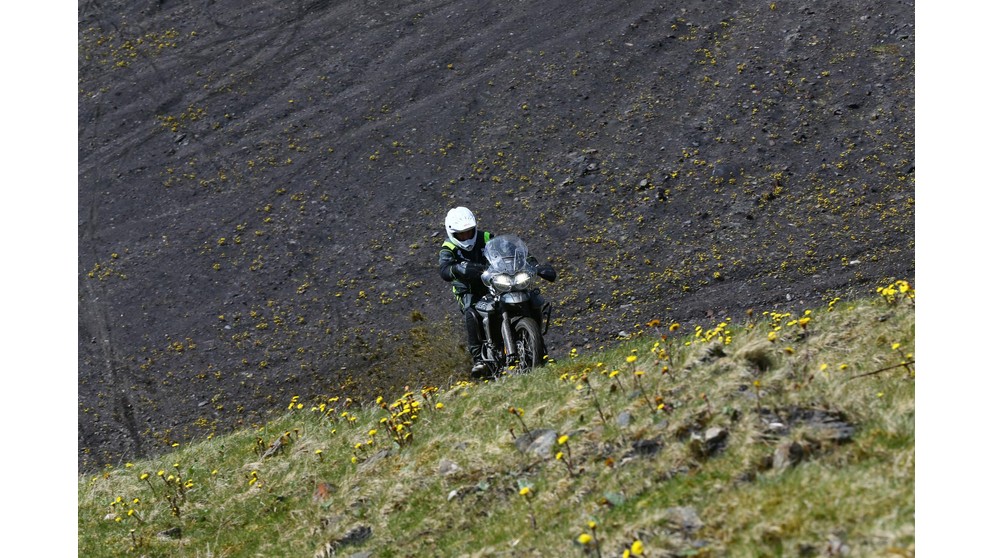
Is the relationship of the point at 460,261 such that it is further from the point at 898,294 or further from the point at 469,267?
the point at 898,294

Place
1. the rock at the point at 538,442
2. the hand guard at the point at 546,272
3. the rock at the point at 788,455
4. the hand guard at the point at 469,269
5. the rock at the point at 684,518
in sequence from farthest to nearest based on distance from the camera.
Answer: the hand guard at the point at 469,269 → the hand guard at the point at 546,272 → the rock at the point at 538,442 → the rock at the point at 788,455 → the rock at the point at 684,518

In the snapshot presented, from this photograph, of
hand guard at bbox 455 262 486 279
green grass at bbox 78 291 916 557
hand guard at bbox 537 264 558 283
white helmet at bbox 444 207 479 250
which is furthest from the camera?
white helmet at bbox 444 207 479 250

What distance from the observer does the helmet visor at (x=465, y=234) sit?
1286cm

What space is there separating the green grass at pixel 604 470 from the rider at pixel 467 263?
157 cm

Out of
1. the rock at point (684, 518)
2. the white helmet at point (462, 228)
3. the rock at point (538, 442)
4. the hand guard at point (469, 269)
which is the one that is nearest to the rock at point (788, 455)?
the rock at point (684, 518)

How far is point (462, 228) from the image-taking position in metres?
12.8

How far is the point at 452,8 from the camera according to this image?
28.2 metres

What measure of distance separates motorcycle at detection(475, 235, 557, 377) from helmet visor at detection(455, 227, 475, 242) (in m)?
0.45

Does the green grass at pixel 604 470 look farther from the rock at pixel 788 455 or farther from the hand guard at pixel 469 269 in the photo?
the hand guard at pixel 469 269

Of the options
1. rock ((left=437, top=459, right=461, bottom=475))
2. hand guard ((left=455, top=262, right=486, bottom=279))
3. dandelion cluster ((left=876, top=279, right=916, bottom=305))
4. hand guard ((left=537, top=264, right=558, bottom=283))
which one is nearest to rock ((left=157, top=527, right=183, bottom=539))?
rock ((left=437, top=459, right=461, bottom=475))

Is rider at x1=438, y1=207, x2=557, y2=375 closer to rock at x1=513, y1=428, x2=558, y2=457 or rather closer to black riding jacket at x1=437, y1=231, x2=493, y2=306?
black riding jacket at x1=437, y1=231, x2=493, y2=306

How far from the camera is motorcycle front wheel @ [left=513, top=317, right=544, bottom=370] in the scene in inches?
481

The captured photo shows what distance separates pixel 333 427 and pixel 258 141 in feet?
48.3

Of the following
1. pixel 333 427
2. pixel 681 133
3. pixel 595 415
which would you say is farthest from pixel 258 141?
pixel 595 415
